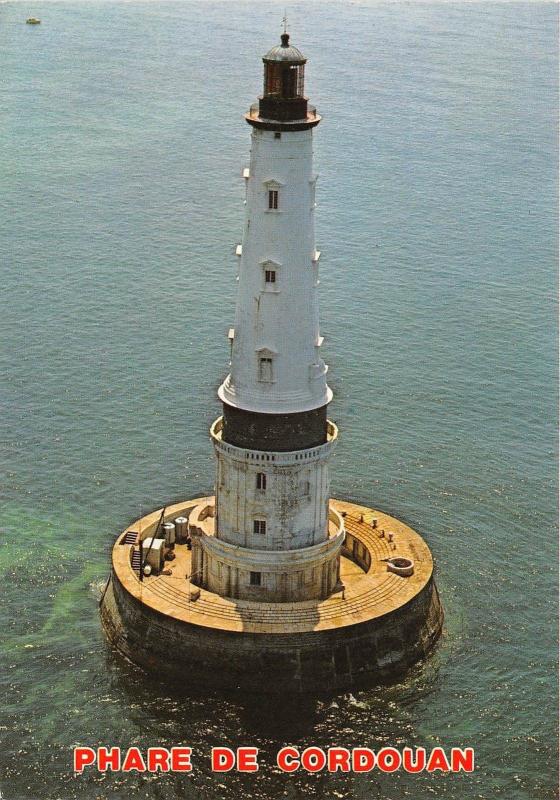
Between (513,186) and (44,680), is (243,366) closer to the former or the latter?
(44,680)

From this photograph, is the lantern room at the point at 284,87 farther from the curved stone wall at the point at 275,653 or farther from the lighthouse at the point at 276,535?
the curved stone wall at the point at 275,653

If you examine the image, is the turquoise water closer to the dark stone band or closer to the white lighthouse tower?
the white lighthouse tower

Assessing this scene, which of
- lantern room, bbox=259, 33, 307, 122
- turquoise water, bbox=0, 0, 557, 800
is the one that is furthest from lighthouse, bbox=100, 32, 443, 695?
turquoise water, bbox=0, 0, 557, 800

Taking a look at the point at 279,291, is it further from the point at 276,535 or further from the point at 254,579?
the point at 254,579

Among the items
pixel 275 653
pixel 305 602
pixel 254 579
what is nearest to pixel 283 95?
pixel 254 579

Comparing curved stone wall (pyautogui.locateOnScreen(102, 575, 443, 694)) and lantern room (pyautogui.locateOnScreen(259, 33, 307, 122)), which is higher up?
lantern room (pyautogui.locateOnScreen(259, 33, 307, 122))
